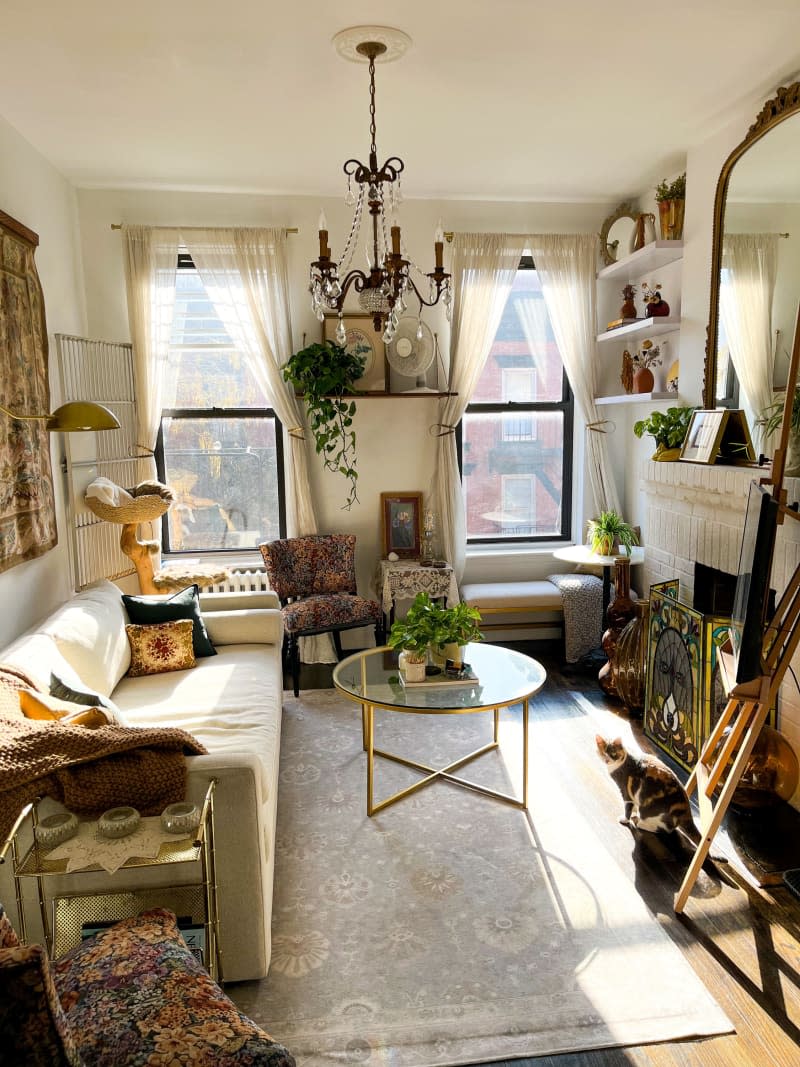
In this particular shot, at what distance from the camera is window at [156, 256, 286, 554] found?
515cm

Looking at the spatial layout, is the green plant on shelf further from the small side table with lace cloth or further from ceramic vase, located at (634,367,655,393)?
the small side table with lace cloth

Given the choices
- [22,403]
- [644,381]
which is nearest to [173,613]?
[22,403]

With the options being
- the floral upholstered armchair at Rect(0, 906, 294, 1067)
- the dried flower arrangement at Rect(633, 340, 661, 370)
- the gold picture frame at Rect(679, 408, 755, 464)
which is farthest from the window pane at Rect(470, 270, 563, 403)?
the floral upholstered armchair at Rect(0, 906, 294, 1067)

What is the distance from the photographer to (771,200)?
3.38 m

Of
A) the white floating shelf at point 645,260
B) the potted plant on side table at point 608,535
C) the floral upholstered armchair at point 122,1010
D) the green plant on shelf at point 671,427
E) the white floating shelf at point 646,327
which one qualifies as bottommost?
the floral upholstered armchair at point 122,1010

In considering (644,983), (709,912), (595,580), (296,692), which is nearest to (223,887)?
(644,983)

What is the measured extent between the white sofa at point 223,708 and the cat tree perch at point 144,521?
41cm

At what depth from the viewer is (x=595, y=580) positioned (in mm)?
5195

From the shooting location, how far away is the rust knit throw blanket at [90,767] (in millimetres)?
2010

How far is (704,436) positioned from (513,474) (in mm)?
1962

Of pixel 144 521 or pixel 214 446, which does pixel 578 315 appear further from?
pixel 144 521

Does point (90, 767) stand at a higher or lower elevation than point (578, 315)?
lower

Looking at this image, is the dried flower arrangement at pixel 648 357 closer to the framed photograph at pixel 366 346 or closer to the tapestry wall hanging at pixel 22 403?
the framed photograph at pixel 366 346

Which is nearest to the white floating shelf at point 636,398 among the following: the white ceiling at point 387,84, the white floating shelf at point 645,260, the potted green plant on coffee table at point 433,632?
the white floating shelf at point 645,260
